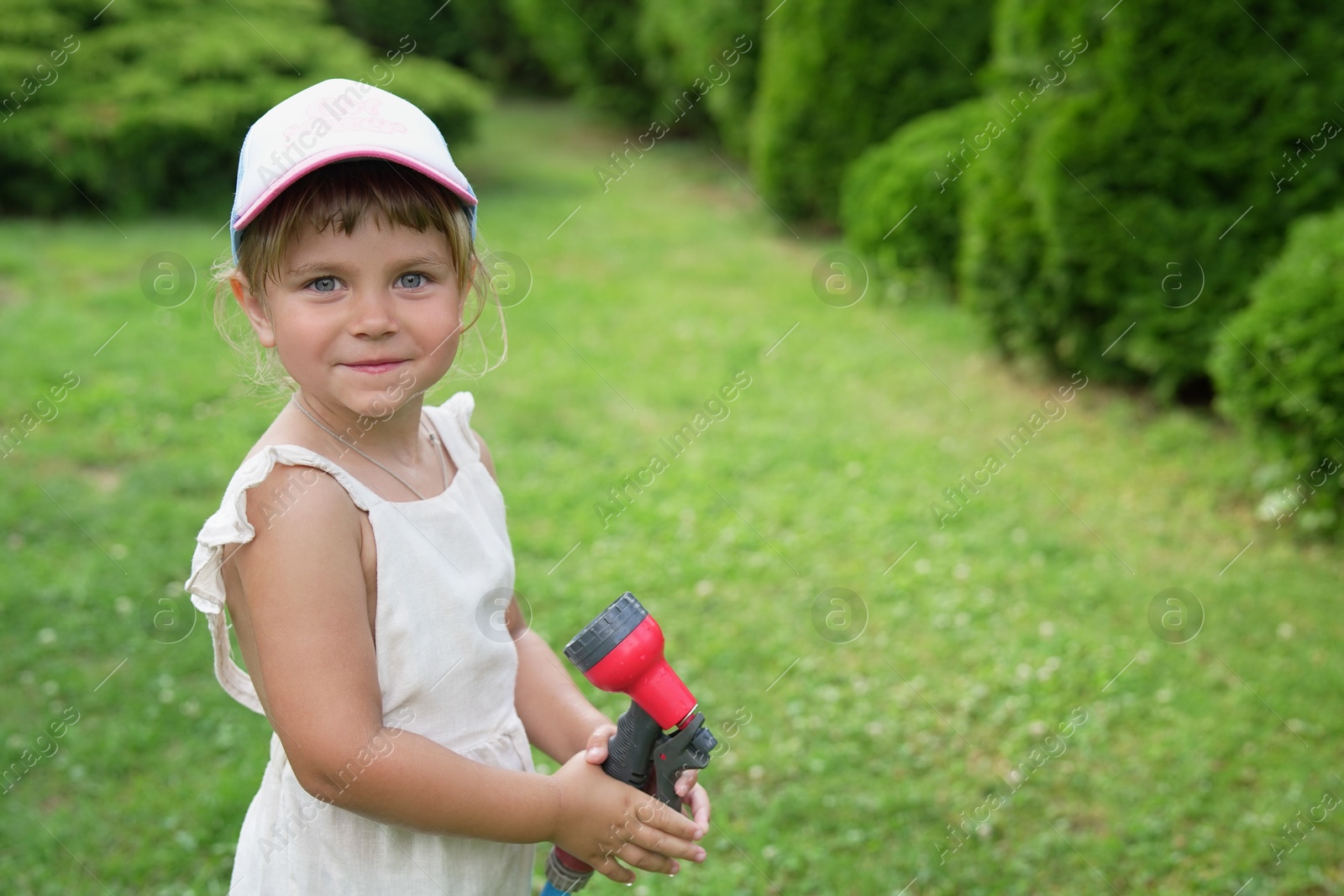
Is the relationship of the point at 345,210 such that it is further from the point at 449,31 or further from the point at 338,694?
the point at 449,31

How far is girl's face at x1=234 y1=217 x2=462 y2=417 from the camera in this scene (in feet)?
4.75

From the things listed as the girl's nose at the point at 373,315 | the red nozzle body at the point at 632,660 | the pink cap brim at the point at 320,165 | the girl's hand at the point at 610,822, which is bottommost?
the girl's hand at the point at 610,822

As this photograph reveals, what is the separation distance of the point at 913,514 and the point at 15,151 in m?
7.73

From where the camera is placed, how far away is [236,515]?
4.51 feet

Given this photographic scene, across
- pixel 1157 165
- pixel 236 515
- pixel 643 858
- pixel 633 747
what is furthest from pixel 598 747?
pixel 1157 165

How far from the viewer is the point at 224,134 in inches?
375

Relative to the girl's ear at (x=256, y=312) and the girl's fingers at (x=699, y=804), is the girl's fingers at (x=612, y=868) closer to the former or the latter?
the girl's fingers at (x=699, y=804)

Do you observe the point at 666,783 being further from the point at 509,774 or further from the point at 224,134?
the point at 224,134

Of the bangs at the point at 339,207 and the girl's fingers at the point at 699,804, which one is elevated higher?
the bangs at the point at 339,207

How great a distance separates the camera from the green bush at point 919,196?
24.5ft

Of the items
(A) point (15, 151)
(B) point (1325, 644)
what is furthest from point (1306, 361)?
(A) point (15, 151)

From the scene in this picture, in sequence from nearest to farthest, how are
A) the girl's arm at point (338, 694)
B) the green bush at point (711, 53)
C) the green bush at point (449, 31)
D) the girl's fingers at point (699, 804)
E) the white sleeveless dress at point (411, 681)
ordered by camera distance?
the girl's arm at point (338, 694) < the white sleeveless dress at point (411, 681) < the girl's fingers at point (699, 804) < the green bush at point (711, 53) < the green bush at point (449, 31)

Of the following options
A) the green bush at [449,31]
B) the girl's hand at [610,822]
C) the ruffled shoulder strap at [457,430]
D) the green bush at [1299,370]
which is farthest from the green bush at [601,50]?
the girl's hand at [610,822]

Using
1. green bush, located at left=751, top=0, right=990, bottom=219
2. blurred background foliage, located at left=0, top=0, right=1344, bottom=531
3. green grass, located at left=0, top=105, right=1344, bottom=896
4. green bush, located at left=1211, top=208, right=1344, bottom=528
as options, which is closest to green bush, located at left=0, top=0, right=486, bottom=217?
blurred background foliage, located at left=0, top=0, right=1344, bottom=531
